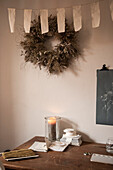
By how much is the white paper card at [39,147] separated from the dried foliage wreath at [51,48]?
0.82 m

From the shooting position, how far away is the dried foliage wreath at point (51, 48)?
2.23 metres

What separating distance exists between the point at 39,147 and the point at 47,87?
29.0 inches

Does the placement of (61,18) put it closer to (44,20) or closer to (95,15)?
(44,20)

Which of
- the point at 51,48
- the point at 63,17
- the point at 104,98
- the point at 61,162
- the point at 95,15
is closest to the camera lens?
the point at 61,162

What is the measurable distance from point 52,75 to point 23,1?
999 millimetres

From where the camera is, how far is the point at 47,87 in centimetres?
244

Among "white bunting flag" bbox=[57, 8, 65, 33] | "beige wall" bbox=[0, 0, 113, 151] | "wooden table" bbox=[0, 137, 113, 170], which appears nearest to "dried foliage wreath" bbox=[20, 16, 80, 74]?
"beige wall" bbox=[0, 0, 113, 151]

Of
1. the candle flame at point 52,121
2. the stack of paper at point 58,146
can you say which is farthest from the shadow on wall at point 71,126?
the stack of paper at point 58,146

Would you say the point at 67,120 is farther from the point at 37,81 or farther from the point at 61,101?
the point at 37,81

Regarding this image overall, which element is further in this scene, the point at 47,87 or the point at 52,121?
the point at 47,87

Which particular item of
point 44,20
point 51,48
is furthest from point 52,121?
point 44,20

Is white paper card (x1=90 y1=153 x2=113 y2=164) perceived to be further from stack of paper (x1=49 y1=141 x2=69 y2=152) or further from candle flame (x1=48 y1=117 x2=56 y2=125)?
candle flame (x1=48 y1=117 x2=56 y2=125)

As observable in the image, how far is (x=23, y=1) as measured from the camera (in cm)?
249

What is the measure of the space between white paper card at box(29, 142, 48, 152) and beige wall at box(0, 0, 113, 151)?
1.18 ft
